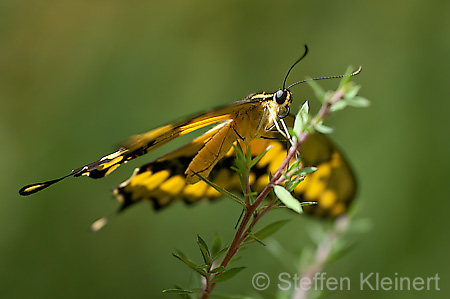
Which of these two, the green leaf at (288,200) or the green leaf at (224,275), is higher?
the green leaf at (288,200)

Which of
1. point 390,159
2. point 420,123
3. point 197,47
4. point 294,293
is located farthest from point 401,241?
point 197,47

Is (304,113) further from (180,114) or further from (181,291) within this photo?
(180,114)

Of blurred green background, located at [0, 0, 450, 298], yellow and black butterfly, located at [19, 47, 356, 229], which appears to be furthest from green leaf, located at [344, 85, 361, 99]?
blurred green background, located at [0, 0, 450, 298]

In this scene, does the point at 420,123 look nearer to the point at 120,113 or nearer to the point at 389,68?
the point at 389,68

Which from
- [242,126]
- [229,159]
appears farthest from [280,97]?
[229,159]

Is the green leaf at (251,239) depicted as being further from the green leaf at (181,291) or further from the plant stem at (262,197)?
the green leaf at (181,291)

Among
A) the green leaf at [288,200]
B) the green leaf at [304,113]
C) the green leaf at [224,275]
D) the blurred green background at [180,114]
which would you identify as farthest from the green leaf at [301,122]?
the blurred green background at [180,114]

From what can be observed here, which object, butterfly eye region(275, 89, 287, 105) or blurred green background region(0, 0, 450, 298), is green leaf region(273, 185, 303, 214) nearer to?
butterfly eye region(275, 89, 287, 105)
